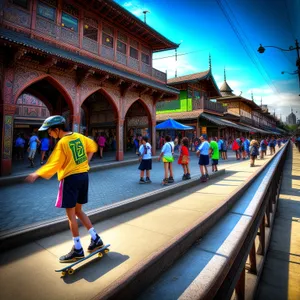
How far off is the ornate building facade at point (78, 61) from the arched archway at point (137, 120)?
85 mm

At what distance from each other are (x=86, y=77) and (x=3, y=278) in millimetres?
9548

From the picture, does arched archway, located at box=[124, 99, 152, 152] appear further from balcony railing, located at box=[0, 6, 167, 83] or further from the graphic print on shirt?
the graphic print on shirt

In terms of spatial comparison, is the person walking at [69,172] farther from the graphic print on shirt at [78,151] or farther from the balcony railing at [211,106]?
the balcony railing at [211,106]

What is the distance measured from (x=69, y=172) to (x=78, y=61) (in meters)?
7.94

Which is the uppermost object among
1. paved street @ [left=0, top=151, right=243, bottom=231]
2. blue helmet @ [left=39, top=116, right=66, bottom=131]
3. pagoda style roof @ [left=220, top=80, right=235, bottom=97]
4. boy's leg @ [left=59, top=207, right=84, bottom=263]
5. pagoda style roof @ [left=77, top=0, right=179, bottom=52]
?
pagoda style roof @ [left=220, top=80, right=235, bottom=97]

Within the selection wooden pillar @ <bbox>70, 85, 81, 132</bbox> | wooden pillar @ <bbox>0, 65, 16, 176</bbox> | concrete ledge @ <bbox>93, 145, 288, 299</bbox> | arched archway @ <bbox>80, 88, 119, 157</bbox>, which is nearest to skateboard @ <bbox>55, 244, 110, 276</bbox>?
concrete ledge @ <bbox>93, 145, 288, 299</bbox>

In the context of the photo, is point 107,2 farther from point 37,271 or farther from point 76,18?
point 37,271

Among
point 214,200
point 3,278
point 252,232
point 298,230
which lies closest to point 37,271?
point 3,278

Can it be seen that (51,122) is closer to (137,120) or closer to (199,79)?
(137,120)

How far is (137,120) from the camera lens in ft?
55.8

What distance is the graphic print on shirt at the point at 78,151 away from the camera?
258 cm

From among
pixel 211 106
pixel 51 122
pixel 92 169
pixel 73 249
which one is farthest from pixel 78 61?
pixel 211 106

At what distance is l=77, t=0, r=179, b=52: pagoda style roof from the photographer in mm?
10789

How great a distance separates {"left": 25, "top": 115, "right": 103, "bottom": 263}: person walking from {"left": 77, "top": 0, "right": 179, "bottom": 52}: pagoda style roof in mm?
11000
